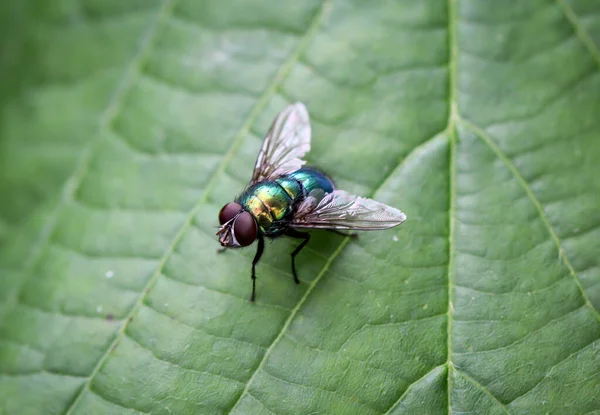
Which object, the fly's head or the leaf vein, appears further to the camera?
the fly's head

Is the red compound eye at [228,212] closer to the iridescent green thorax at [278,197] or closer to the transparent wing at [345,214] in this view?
the iridescent green thorax at [278,197]

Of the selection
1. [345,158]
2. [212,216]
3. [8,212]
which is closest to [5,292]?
[8,212]

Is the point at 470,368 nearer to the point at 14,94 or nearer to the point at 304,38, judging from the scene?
the point at 304,38

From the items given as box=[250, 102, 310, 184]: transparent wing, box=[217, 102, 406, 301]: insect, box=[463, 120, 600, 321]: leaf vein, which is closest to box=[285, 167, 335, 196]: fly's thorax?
box=[217, 102, 406, 301]: insect

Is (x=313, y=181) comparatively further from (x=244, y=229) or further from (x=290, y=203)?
(x=244, y=229)

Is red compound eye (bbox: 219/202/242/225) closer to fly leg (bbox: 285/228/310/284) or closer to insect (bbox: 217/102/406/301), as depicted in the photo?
insect (bbox: 217/102/406/301)

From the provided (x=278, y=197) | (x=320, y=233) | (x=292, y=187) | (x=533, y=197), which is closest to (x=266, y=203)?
(x=278, y=197)
